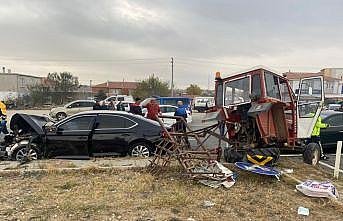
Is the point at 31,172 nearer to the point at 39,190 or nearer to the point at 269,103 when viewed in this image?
the point at 39,190

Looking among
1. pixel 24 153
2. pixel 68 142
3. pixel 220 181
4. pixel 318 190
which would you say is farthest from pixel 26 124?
pixel 318 190

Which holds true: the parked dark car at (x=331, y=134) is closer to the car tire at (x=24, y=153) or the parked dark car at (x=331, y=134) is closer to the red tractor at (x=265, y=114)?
the red tractor at (x=265, y=114)

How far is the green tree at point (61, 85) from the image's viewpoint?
45000 millimetres

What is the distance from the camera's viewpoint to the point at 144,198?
4.82 m

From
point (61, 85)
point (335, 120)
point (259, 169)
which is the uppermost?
point (61, 85)

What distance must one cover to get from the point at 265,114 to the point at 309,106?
5.51 feet

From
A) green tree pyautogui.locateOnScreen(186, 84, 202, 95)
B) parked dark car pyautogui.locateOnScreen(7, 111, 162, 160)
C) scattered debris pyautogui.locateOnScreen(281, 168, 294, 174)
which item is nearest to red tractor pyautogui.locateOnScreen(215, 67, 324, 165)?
scattered debris pyautogui.locateOnScreen(281, 168, 294, 174)

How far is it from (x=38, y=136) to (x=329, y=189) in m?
6.80

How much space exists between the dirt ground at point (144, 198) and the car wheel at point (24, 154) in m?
1.29

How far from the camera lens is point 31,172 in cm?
623

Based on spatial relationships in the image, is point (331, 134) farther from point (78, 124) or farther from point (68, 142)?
point (68, 142)

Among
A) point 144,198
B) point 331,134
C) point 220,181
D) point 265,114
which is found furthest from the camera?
point 331,134

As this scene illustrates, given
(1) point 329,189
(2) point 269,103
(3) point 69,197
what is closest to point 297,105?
(2) point 269,103

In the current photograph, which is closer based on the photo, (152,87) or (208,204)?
(208,204)
